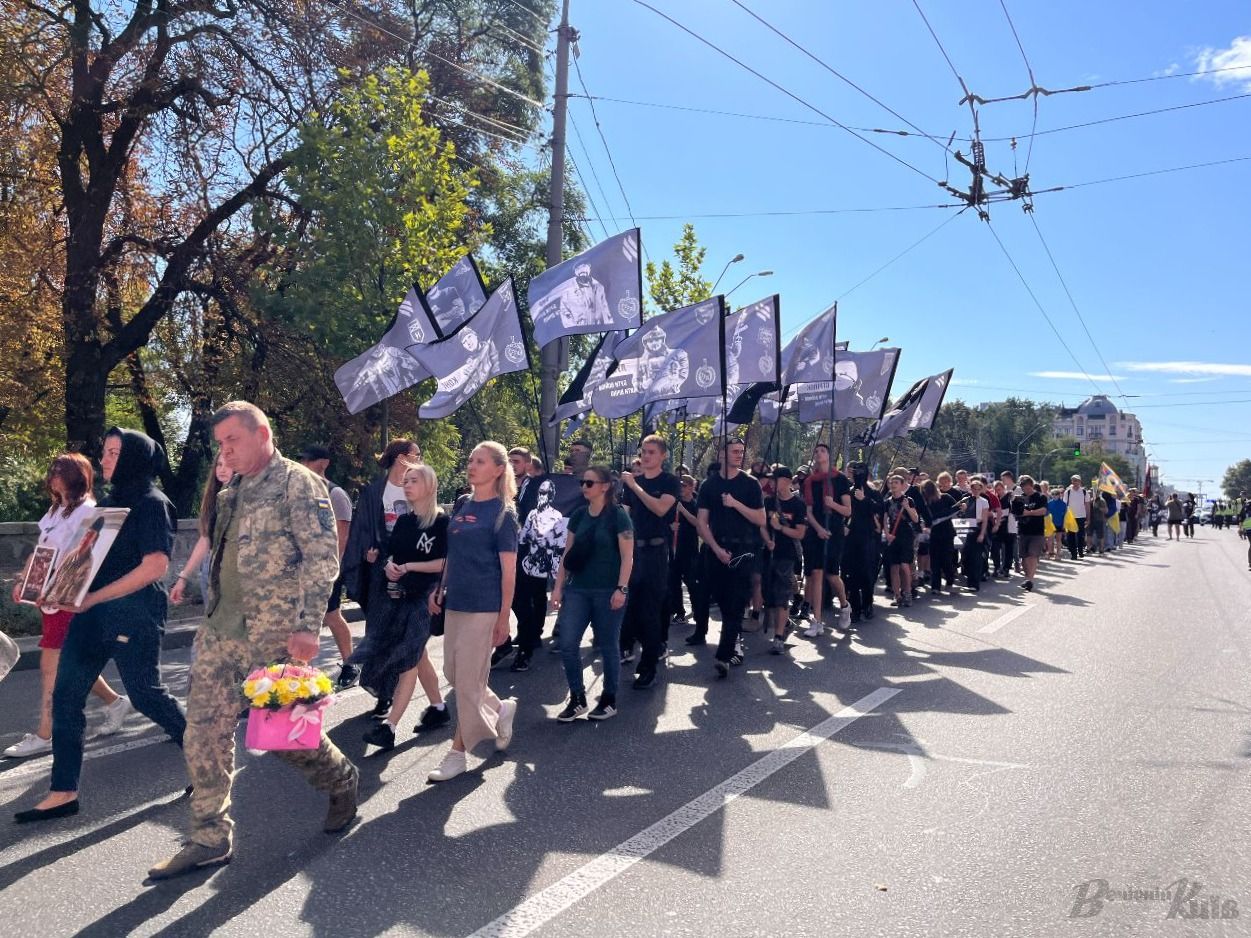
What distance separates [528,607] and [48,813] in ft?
14.1

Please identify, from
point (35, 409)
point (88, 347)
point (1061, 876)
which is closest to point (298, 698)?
point (1061, 876)

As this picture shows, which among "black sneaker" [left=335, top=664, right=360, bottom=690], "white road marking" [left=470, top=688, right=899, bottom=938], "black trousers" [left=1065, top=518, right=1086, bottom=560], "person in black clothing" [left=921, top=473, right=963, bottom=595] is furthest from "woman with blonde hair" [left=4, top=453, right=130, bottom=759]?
"black trousers" [left=1065, top=518, right=1086, bottom=560]

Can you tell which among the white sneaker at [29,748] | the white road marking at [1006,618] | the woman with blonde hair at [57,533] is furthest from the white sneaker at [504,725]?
the white road marking at [1006,618]

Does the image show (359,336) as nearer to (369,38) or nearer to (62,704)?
(369,38)

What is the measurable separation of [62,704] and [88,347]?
12927 mm

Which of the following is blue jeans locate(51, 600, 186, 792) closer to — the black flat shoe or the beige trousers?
the black flat shoe

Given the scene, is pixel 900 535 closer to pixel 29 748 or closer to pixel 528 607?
pixel 528 607

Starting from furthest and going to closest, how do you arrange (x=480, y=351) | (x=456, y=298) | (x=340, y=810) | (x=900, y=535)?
(x=900, y=535)
(x=456, y=298)
(x=480, y=351)
(x=340, y=810)

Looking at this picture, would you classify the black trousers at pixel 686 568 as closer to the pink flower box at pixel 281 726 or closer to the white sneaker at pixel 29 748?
the white sneaker at pixel 29 748

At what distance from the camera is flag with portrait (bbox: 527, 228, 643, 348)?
11.2m

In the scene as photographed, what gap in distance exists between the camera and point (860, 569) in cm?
1151

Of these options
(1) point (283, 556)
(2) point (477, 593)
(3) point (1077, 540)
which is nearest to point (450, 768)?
(2) point (477, 593)

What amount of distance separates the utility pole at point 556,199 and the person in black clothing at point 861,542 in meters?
5.09

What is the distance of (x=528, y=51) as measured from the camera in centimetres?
2606
